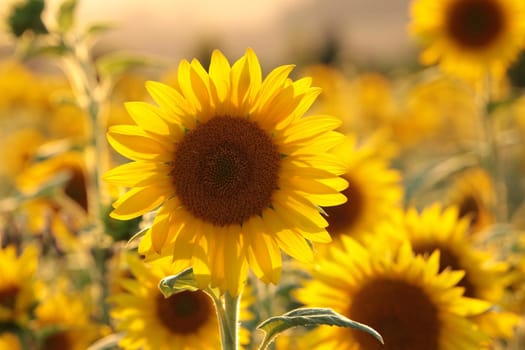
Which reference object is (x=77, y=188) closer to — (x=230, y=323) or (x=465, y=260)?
(x=465, y=260)

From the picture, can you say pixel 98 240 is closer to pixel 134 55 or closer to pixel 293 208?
pixel 134 55

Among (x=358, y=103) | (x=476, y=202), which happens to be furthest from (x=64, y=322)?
(x=358, y=103)

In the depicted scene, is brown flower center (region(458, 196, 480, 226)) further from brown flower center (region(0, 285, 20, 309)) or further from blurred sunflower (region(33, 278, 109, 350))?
Result: brown flower center (region(0, 285, 20, 309))

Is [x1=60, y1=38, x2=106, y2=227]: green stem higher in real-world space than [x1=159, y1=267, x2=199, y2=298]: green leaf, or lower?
lower

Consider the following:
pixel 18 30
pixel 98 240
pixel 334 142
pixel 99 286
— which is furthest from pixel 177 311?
pixel 18 30

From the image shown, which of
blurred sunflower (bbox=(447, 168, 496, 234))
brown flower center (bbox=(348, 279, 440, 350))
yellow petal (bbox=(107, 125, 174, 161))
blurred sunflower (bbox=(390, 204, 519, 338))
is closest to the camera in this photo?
yellow petal (bbox=(107, 125, 174, 161))

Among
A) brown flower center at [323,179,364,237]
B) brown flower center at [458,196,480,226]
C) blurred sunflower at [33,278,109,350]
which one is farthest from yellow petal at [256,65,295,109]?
brown flower center at [458,196,480,226]
